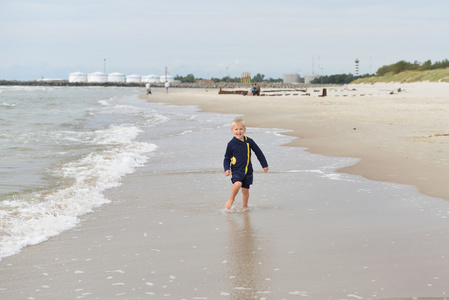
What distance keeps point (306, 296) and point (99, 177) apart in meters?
6.29

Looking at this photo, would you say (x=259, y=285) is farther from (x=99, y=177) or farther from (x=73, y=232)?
(x=99, y=177)

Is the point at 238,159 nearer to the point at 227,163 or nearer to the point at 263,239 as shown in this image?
the point at 227,163

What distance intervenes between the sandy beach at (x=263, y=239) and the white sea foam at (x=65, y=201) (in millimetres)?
233

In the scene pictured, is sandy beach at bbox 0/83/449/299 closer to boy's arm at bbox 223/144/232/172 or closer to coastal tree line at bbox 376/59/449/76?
boy's arm at bbox 223/144/232/172

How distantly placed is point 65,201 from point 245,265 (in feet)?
12.1

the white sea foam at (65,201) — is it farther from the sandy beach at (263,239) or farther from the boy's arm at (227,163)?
the boy's arm at (227,163)

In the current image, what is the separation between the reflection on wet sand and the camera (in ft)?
12.8

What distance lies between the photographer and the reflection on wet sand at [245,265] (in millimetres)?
3910

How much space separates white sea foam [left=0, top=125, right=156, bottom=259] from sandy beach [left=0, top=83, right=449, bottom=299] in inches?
9.2

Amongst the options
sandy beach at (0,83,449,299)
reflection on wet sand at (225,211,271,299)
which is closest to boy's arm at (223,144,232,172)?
sandy beach at (0,83,449,299)

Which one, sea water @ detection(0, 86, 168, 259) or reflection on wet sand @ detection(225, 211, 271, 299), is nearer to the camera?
reflection on wet sand @ detection(225, 211, 271, 299)

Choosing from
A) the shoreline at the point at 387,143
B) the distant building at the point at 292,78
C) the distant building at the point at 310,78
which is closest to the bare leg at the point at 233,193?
the shoreline at the point at 387,143

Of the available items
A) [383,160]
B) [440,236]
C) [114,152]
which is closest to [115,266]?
[440,236]

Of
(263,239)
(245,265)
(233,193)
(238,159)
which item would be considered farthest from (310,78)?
(245,265)
